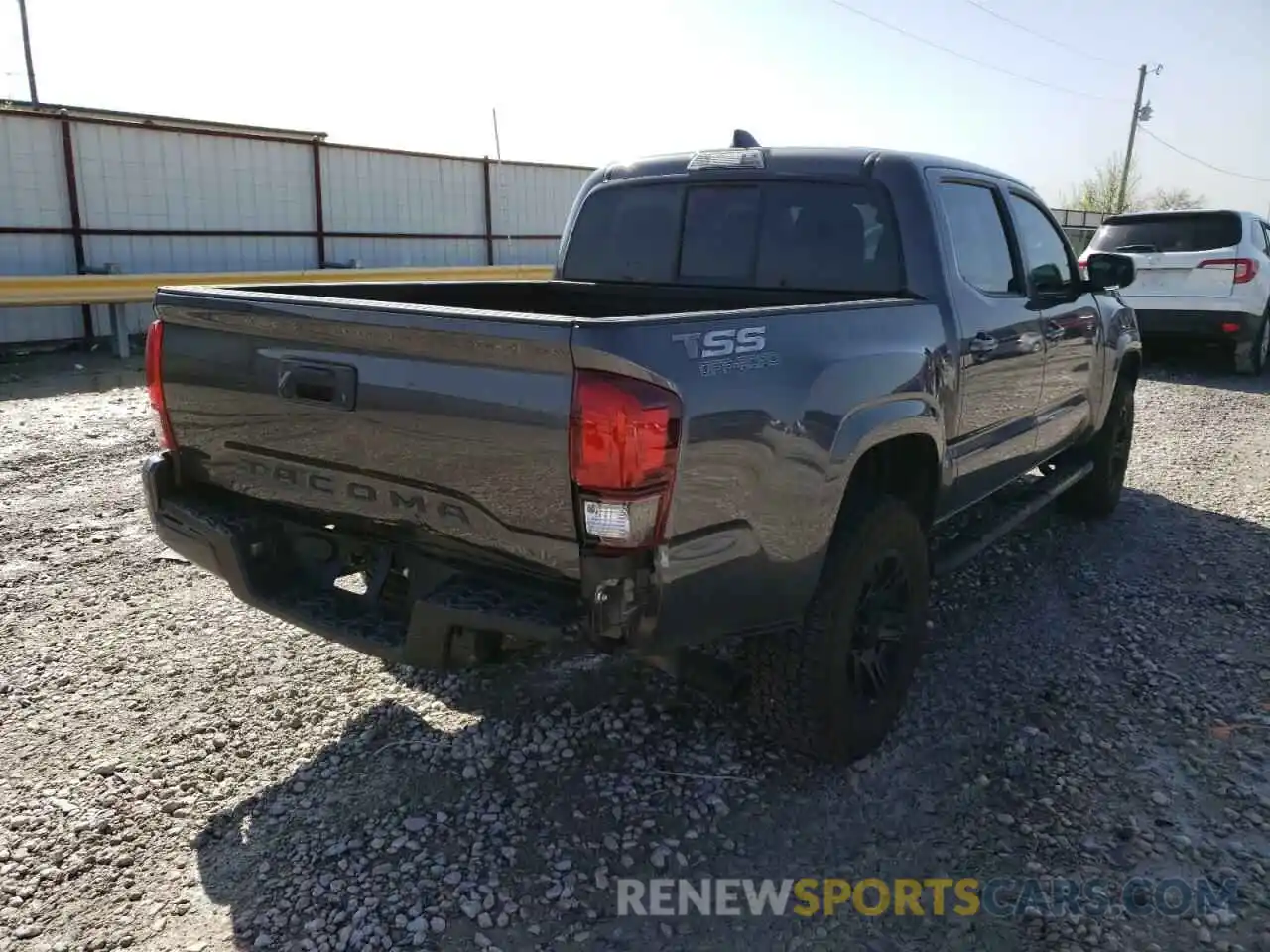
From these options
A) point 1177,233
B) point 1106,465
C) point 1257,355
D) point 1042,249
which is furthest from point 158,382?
point 1257,355

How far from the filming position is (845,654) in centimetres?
301

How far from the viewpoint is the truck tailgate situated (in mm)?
2369

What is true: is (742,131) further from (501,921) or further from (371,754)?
(501,921)

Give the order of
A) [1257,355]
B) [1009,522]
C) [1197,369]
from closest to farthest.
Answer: [1009,522] → [1257,355] → [1197,369]

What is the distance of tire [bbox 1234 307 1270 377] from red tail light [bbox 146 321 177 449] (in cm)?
1146

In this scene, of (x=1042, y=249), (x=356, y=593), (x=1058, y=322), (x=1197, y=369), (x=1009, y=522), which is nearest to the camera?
(x=356, y=593)

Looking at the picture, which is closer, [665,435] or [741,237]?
[665,435]

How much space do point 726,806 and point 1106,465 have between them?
3892 millimetres

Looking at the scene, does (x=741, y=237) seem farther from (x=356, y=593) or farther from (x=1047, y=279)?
(x=356, y=593)

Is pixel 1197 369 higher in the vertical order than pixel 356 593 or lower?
lower

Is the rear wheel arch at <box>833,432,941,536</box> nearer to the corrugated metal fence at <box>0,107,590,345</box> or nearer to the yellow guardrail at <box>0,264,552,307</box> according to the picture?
the yellow guardrail at <box>0,264,552,307</box>

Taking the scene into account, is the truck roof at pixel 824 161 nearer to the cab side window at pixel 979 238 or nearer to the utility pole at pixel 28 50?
the cab side window at pixel 979 238

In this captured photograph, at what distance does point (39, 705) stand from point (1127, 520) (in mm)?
5676

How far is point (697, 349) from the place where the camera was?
241cm
